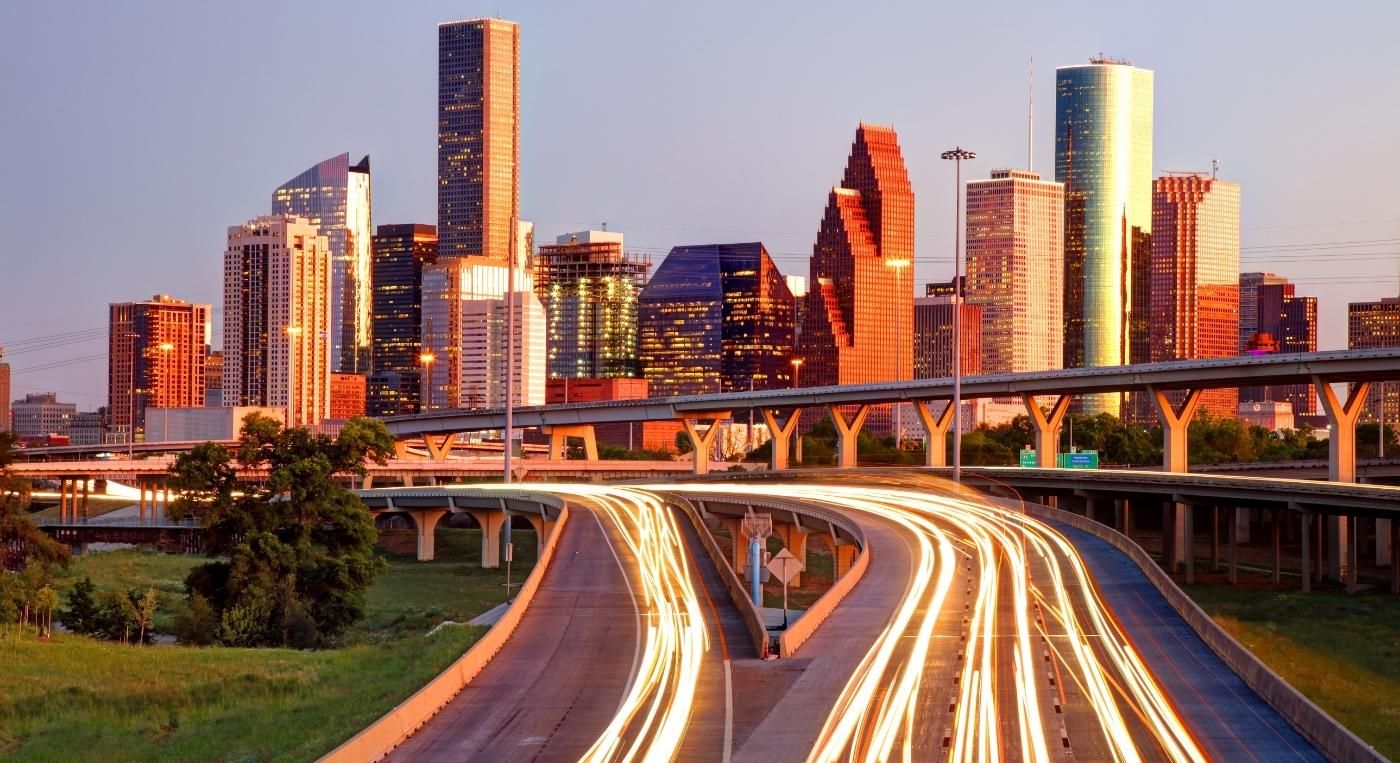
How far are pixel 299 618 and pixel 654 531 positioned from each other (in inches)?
655

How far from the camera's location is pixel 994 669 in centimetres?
3878

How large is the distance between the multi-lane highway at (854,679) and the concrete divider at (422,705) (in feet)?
1.05

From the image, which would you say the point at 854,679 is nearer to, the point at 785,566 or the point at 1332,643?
the point at 785,566

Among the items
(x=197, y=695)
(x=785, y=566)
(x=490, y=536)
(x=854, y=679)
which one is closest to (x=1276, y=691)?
(x=854, y=679)

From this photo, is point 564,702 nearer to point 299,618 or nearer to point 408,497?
point 299,618

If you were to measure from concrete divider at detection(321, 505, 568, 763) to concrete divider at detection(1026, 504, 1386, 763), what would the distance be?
16.3m

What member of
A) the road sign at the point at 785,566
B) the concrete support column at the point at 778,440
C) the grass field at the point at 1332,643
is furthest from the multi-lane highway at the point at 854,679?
the concrete support column at the point at 778,440

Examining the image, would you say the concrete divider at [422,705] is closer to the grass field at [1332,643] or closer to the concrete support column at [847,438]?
the grass field at [1332,643]

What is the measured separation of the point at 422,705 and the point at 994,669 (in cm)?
1250

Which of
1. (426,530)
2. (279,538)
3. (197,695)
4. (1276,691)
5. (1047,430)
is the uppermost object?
(1047,430)

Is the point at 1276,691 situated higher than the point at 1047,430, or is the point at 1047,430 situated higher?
the point at 1047,430

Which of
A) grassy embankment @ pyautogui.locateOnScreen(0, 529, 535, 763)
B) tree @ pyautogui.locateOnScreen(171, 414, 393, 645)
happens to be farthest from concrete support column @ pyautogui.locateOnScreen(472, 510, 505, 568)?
grassy embankment @ pyautogui.locateOnScreen(0, 529, 535, 763)

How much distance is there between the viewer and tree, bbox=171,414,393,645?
2807 inches

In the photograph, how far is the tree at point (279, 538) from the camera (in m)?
71.3
